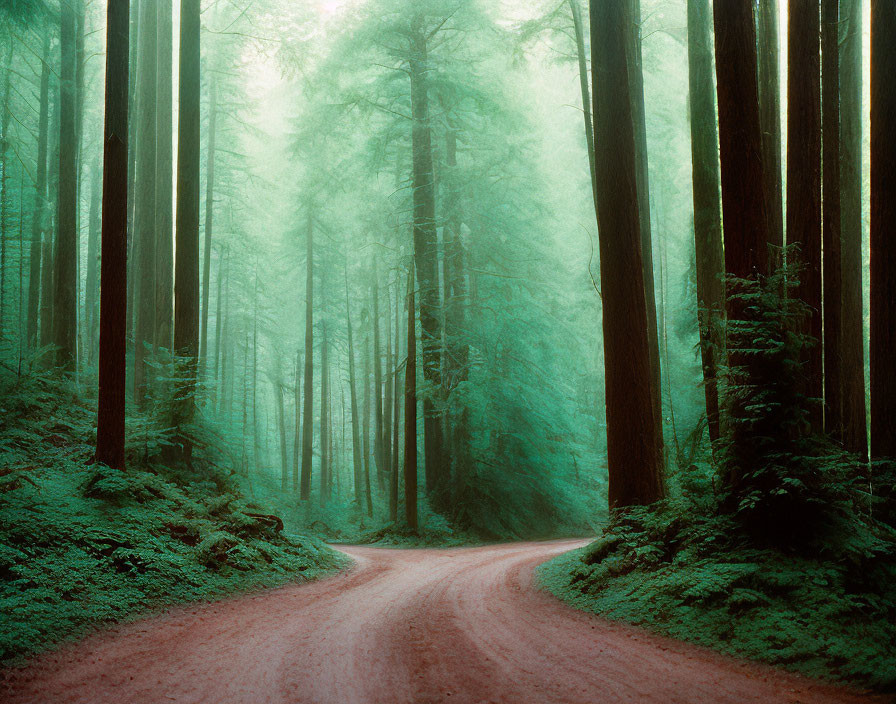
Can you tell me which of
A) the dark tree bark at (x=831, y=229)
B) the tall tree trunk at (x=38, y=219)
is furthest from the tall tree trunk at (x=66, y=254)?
the dark tree bark at (x=831, y=229)

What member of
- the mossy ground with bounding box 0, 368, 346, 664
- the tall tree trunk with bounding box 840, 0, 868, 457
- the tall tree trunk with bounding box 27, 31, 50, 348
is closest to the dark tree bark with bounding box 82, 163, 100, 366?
the tall tree trunk with bounding box 27, 31, 50, 348

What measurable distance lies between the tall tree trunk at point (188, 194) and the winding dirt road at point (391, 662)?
636cm

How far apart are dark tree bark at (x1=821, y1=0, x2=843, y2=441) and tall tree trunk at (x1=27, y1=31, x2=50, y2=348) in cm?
1726

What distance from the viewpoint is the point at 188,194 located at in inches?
483

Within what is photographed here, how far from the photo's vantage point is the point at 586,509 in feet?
65.5

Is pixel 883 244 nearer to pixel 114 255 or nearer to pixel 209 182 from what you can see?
pixel 114 255

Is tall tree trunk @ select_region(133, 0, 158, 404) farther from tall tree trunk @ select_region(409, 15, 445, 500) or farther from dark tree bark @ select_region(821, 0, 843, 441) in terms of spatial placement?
dark tree bark @ select_region(821, 0, 843, 441)

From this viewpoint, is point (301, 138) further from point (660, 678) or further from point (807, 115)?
point (660, 678)

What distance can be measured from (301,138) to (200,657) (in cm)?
1782

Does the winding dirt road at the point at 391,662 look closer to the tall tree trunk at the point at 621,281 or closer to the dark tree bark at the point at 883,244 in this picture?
the tall tree trunk at the point at 621,281

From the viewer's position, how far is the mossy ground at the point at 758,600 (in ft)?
14.3

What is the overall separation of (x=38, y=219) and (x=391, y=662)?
1761cm

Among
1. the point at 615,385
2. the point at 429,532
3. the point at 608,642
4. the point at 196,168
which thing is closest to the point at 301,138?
the point at 196,168

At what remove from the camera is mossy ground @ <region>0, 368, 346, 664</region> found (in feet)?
17.9
